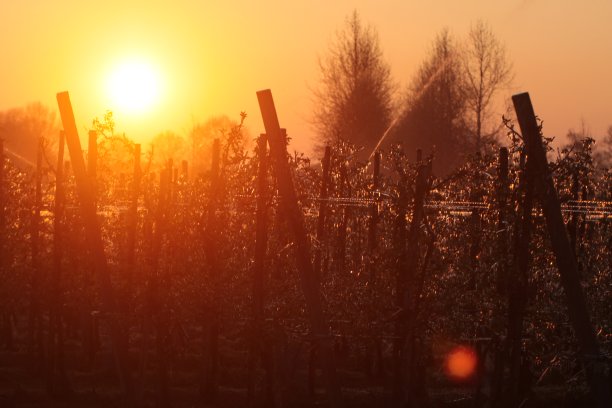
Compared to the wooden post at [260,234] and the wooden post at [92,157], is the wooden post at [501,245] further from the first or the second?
the wooden post at [92,157]

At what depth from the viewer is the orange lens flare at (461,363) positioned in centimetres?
2325

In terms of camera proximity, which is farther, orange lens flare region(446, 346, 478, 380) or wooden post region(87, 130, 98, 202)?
orange lens flare region(446, 346, 478, 380)

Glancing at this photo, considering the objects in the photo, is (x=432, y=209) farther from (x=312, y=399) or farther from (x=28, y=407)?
(x=28, y=407)

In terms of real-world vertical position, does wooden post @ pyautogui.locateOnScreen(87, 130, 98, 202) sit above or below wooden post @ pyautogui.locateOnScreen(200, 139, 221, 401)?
above

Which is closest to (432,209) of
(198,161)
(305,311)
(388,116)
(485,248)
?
(485,248)

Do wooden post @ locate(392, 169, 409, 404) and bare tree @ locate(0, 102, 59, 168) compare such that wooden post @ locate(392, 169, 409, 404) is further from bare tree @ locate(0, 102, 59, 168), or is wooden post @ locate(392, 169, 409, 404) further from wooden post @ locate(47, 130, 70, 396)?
bare tree @ locate(0, 102, 59, 168)

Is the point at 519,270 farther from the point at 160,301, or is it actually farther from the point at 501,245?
the point at 160,301

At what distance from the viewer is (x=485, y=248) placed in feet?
54.8

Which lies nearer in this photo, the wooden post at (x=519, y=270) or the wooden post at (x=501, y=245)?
the wooden post at (x=519, y=270)

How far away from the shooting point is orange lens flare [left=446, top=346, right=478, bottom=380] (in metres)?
23.2

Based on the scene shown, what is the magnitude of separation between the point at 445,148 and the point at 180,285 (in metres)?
49.6

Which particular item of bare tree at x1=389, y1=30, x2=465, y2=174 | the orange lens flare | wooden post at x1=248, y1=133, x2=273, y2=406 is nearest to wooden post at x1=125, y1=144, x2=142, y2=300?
wooden post at x1=248, y1=133, x2=273, y2=406

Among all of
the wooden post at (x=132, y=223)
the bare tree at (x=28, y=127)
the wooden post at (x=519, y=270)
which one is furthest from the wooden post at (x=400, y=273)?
the bare tree at (x=28, y=127)

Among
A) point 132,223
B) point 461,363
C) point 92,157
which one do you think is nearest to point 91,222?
point 132,223
